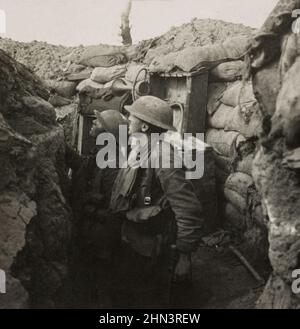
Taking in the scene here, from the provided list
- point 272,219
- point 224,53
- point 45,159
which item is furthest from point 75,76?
point 272,219

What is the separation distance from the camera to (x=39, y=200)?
3426 millimetres

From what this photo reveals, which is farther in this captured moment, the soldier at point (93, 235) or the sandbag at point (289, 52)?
the soldier at point (93, 235)

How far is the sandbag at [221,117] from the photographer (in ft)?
22.0

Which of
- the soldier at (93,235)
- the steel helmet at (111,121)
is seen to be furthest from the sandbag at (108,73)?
the soldier at (93,235)

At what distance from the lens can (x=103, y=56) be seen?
10.3 metres

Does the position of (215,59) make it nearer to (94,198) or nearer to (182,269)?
(94,198)

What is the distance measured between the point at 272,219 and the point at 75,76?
326 inches

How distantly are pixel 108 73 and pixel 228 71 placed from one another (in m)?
3.24

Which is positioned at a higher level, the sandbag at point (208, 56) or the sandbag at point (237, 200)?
the sandbag at point (208, 56)

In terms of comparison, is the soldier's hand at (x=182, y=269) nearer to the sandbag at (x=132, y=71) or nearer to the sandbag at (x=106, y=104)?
the sandbag at (x=106, y=104)

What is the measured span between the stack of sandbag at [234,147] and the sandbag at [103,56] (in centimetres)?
337

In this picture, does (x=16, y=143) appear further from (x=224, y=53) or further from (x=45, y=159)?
(x=224, y=53)

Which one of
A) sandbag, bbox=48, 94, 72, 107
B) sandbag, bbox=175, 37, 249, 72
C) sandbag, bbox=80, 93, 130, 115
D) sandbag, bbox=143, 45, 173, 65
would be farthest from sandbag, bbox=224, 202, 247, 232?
sandbag, bbox=48, 94, 72, 107
